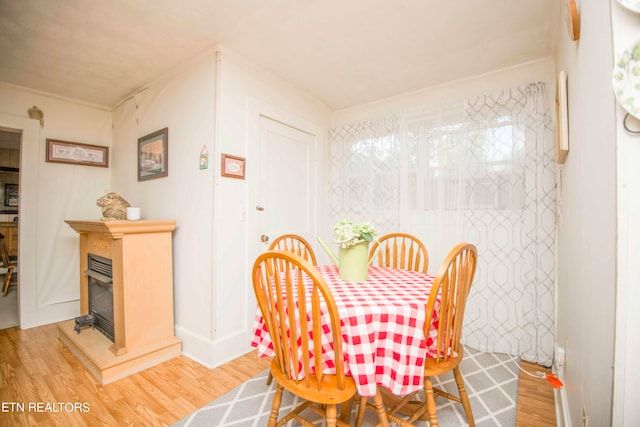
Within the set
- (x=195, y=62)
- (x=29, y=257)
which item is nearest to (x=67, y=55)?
(x=195, y=62)

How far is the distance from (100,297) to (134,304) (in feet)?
2.02

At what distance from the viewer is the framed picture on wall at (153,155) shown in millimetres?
2582

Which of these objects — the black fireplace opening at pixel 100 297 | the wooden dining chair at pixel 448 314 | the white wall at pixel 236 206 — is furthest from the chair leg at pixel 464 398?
the black fireplace opening at pixel 100 297

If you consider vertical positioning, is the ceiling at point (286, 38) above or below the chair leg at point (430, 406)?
above

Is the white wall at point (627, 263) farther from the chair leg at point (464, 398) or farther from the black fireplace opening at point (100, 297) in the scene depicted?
the black fireplace opening at point (100, 297)

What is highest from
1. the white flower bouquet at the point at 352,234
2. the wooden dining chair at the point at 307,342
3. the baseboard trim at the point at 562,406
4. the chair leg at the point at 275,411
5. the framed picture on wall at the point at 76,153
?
the framed picture on wall at the point at 76,153

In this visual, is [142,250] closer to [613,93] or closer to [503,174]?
[613,93]

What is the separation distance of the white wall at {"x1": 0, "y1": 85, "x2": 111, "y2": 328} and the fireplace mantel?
0.85 meters

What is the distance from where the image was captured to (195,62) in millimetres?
2359

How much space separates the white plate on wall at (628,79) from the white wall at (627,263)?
3 centimetres

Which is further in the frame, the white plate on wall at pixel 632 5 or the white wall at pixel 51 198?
the white wall at pixel 51 198

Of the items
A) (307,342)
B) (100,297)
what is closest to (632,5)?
(307,342)

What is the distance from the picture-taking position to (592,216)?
0.97 metres

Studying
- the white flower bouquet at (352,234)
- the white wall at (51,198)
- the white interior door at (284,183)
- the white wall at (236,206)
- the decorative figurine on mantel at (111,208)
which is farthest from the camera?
the white wall at (51,198)
